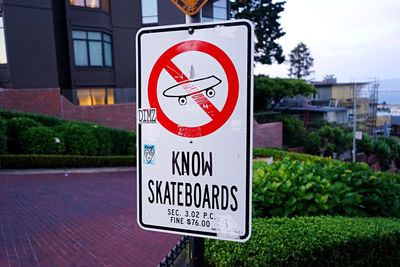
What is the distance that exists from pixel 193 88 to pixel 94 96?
65.8 ft

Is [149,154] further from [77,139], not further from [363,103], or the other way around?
[363,103]

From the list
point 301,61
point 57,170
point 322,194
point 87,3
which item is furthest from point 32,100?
point 301,61

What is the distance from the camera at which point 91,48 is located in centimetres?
2012

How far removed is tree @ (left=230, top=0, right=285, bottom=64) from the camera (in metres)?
32.8

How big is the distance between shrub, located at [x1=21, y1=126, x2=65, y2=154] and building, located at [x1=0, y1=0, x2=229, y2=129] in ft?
12.3

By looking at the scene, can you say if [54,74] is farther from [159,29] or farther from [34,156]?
[159,29]

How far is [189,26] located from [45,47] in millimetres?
18687

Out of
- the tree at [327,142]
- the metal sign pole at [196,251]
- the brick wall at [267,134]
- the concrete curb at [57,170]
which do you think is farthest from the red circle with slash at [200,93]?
the tree at [327,142]

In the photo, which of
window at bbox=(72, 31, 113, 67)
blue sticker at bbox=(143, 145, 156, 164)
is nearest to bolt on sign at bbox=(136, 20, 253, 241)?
blue sticker at bbox=(143, 145, 156, 164)

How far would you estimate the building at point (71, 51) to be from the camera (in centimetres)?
1658

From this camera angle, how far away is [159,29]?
4.85ft

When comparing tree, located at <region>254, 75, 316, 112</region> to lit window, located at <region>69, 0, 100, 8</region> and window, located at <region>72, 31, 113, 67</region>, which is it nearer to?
window, located at <region>72, 31, 113, 67</region>

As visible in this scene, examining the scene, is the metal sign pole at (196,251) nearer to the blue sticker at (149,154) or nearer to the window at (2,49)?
the blue sticker at (149,154)

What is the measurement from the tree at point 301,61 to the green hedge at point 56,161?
209ft
